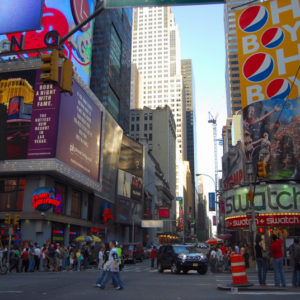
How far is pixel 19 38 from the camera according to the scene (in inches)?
1962

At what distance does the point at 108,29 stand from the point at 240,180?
6220 cm

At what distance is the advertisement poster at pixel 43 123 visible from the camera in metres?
35.3

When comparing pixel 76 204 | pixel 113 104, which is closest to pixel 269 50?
pixel 76 204

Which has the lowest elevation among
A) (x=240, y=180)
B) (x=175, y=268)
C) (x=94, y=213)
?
(x=175, y=268)

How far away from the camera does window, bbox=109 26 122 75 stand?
95938 millimetres

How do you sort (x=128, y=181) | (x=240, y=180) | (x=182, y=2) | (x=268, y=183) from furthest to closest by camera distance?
(x=128, y=181) → (x=240, y=180) → (x=268, y=183) → (x=182, y=2)

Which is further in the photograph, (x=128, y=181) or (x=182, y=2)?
(x=128, y=181)

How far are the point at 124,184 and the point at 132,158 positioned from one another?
1276 centimetres

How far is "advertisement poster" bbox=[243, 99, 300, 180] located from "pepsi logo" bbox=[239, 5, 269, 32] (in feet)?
40.3

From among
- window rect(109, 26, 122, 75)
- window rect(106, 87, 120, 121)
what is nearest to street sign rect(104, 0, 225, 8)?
window rect(106, 87, 120, 121)

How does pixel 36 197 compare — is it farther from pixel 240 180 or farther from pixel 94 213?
pixel 240 180

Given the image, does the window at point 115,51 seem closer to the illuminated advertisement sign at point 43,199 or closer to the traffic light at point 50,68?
the illuminated advertisement sign at point 43,199

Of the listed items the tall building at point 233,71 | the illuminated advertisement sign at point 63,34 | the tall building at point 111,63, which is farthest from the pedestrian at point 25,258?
the tall building at point 233,71

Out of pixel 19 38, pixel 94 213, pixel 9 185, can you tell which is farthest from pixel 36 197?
pixel 19 38
